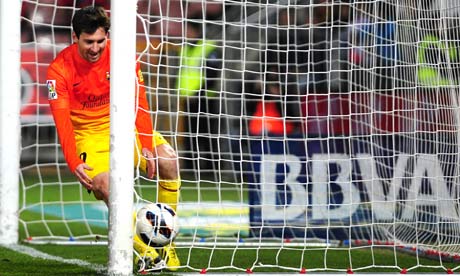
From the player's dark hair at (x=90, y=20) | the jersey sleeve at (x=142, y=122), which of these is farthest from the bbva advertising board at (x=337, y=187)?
the player's dark hair at (x=90, y=20)

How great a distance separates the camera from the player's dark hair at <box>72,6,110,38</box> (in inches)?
265

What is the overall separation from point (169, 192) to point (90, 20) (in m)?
1.20

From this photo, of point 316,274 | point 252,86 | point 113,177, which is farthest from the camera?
point 252,86

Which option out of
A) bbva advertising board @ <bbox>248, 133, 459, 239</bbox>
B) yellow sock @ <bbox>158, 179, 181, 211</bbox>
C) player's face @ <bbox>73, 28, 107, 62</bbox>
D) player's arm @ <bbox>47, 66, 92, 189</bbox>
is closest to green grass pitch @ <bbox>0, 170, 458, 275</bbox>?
yellow sock @ <bbox>158, 179, 181, 211</bbox>

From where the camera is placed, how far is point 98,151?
718 cm

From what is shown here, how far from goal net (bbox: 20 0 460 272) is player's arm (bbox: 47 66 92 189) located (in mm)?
554

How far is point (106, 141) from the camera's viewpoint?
7246 mm

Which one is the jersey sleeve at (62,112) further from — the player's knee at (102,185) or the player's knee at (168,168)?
the player's knee at (168,168)

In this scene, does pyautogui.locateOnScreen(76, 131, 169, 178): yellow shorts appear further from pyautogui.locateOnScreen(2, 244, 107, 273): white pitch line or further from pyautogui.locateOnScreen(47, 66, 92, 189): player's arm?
pyautogui.locateOnScreen(2, 244, 107, 273): white pitch line

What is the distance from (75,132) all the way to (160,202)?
2.45 feet

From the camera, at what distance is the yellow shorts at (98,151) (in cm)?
698

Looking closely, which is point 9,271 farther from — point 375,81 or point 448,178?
point 375,81

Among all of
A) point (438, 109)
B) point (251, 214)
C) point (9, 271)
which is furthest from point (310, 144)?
point (9, 271)

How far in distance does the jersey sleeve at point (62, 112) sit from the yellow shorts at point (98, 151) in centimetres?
29
